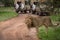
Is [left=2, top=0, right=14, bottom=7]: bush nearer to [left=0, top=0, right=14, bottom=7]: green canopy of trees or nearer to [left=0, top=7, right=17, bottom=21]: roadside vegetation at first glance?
[left=0, top=0, right=14, bottom=7]: green canopy of trees

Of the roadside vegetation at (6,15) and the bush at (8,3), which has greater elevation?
the roadside vegetation at (6,15)

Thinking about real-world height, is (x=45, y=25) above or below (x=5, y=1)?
above

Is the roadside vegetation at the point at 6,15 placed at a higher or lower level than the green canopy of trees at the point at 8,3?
higher

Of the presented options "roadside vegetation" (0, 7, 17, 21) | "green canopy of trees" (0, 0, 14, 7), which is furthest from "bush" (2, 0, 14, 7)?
"roadside vegetation" (0, 7, 17, 21)


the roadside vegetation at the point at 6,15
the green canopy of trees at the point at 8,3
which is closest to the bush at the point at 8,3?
the green canopy of trees at the point at 8,3

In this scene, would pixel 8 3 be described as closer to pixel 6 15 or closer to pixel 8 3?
pixel 8 3

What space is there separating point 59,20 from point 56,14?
773 millimetres

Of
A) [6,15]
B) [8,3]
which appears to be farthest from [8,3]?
[6,15]

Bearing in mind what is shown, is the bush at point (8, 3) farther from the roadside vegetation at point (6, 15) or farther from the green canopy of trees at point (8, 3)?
the roadside vegetation at point (6, 15)

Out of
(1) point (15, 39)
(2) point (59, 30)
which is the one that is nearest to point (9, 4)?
(1) point (15, 39)

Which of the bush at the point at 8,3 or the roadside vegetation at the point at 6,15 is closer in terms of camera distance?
the roadside vegetation at the point at 6,15

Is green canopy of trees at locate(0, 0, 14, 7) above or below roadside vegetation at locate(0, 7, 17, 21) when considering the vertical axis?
below

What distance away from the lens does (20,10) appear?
2969 centimetres

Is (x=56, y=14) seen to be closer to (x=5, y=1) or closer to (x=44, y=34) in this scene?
(x=44, y=34)
